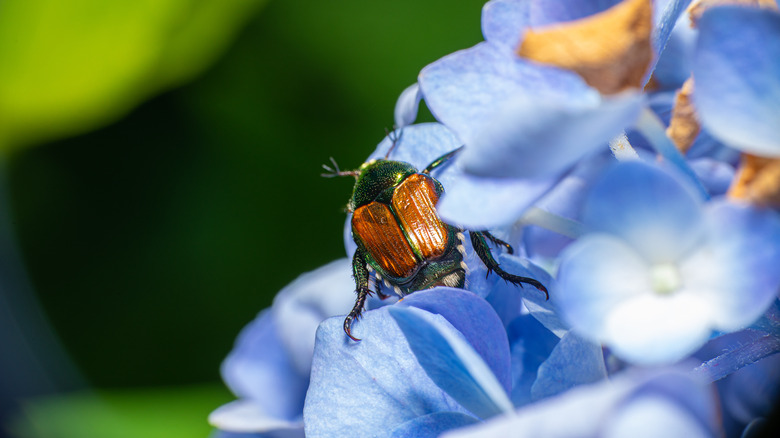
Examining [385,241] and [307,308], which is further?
[307,308]

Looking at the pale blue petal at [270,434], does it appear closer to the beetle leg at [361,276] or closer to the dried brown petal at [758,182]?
the beetle leg at [361,276]

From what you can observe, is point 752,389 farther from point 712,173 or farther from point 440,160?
point 440,160

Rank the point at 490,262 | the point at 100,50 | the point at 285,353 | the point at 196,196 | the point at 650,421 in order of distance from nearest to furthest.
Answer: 1. the point at 650,421
2. the point at 490,262
3. the point at 285,353
4. the point at 100,50
5. the point at 196,196

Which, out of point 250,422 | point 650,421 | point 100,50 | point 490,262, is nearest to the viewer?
point 650,421

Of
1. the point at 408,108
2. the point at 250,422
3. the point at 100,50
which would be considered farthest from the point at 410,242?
the point at 100,50

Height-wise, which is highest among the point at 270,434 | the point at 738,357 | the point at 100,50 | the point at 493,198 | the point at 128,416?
the point at 100,50

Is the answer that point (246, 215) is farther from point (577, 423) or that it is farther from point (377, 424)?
point (577, 423)

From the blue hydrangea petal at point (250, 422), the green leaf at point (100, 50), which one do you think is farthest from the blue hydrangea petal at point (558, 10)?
the green leaf at point (100, 50)
